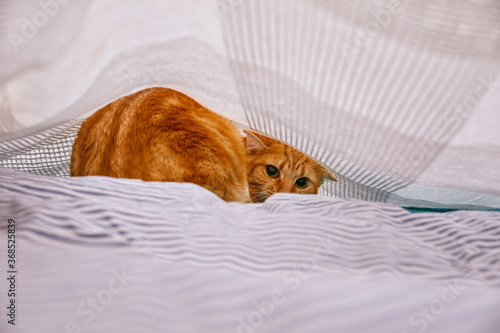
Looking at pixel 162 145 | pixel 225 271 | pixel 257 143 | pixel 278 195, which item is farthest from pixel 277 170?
pixel 225 271

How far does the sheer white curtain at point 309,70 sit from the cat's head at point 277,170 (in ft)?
3.10

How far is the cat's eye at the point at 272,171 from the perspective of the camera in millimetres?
1623

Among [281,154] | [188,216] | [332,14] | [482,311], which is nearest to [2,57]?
[188,216]

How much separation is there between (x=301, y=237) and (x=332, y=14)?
0.95 ft

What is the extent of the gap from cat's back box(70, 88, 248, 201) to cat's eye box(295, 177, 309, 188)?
45 cm

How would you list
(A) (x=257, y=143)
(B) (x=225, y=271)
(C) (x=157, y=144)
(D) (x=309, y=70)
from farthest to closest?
(A) (x=257, y=143), (C) (x=157, y=144), (D) (x=309, y=70), (B) (x=225, y=271)

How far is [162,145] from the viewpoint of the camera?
105 centimetres

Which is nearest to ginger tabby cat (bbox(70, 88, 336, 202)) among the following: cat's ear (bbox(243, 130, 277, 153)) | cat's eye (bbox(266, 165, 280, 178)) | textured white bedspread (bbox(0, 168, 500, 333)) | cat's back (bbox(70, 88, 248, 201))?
cat's back (bbox(70, 88, 248, 201))

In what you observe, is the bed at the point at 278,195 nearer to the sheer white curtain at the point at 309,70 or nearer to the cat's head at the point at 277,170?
the sheer white curtain at the point at 309,70

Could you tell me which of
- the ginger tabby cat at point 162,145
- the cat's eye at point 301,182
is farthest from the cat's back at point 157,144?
the cat's eye at point 301,182

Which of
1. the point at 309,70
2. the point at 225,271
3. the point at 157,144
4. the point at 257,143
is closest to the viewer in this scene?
the point at 225,271

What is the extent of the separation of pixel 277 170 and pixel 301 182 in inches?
4.7

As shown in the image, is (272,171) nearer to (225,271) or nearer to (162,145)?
(162,145)

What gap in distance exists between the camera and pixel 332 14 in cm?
48
